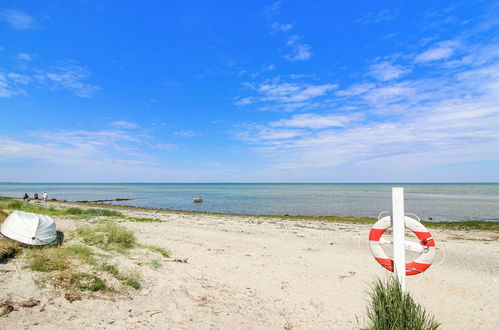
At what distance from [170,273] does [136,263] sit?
881 mm

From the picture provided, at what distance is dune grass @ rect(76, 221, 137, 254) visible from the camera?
759 cm

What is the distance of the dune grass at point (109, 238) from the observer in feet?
24.9

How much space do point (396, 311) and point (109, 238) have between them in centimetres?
748

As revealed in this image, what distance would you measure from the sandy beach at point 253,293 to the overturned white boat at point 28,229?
41.0 inches

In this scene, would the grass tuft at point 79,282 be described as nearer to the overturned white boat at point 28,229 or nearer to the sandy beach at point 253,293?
the sandy beach at point 253,293

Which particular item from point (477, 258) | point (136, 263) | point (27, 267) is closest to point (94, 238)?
point (136, 263)

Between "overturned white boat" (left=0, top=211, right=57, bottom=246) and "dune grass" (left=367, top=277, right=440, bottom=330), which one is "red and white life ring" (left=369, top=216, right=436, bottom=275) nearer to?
"dune grass" (left=367, top=277, right=440, bottom=330)

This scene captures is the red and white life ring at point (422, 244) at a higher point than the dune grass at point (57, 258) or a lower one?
higher

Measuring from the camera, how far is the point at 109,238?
8094mm

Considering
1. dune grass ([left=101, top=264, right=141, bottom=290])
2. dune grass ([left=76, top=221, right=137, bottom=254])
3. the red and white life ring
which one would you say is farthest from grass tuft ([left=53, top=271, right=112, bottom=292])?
the red and white life ring

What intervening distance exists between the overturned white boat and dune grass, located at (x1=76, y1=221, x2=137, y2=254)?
3.47 feet

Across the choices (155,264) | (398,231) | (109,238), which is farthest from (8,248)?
(398,231)

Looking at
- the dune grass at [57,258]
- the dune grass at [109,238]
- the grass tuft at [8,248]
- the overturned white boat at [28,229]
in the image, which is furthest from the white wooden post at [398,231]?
the overturned white boat at [28,229]

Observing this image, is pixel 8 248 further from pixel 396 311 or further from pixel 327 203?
pixel 327 203
